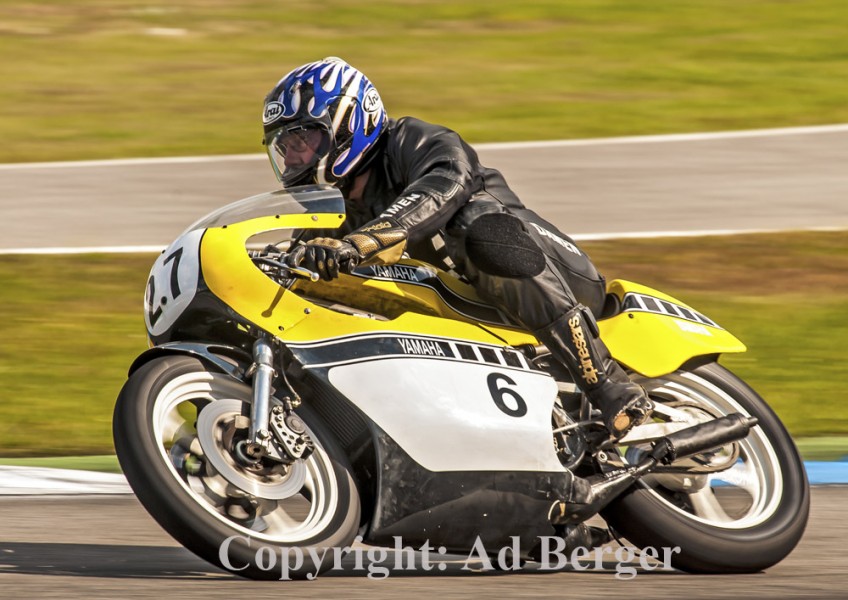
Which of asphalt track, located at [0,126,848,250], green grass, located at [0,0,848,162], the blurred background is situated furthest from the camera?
green grass, located at [0,0,848,162]

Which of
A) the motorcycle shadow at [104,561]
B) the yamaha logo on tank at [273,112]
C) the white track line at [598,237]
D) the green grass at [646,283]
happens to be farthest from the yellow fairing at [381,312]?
the white track line at [598,237]

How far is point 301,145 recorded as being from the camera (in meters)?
5.15

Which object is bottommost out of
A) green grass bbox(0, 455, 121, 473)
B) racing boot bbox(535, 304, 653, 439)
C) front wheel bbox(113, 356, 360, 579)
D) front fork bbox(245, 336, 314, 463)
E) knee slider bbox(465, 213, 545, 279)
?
green grass bbox(0, 455, 121, 473)

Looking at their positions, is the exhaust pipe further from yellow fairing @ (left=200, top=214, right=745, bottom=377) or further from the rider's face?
the rider's face

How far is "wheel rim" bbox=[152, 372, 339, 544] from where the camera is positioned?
179 inches

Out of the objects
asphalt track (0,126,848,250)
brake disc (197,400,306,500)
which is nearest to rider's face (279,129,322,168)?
brake disc (197,400,306,500)

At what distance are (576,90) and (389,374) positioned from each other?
34.9 feet

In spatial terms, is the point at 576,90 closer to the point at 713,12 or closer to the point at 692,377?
the point at 713,12

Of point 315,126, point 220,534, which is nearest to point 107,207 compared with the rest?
point 315,126

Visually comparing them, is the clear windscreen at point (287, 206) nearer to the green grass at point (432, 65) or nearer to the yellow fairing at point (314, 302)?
the yellow fairing at point (314, 302)

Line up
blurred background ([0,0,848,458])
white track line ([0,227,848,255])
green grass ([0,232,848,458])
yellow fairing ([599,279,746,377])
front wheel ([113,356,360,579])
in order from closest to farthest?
front wheel ([113,356,360,579]) < yellow fairing ([599,279,746,377]) < green grass ([0,232,848,458]) < blurred background ([0,0,848,458]) < white track line ([0,227,848,255])

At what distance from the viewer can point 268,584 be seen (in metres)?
4.55

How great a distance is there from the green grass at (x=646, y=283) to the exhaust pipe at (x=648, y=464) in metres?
1.93

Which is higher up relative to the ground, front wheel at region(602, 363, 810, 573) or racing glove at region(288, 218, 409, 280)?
racing glove at region(288, 218, 409, 280)
